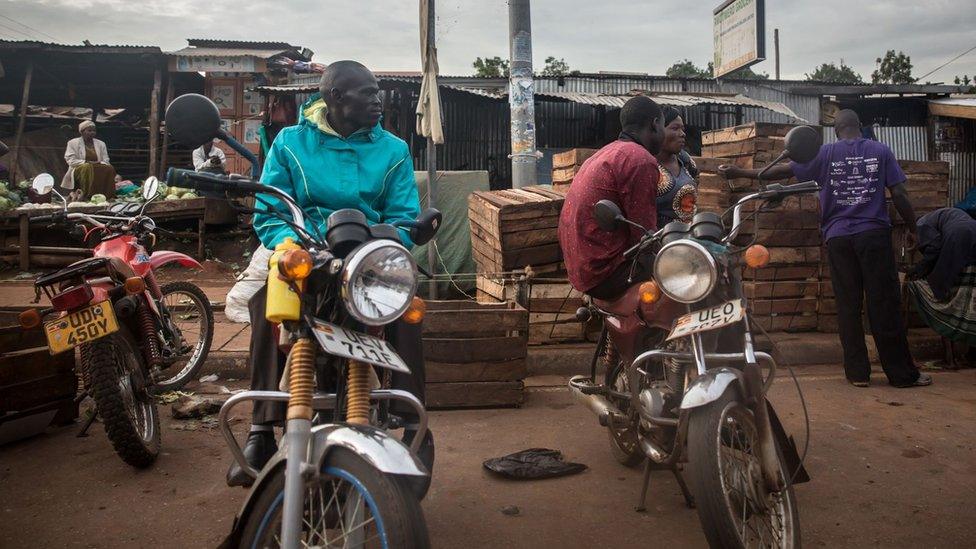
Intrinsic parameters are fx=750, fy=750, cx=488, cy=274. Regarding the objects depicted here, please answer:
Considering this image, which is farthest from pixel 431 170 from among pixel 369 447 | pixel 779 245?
pixel 369 447

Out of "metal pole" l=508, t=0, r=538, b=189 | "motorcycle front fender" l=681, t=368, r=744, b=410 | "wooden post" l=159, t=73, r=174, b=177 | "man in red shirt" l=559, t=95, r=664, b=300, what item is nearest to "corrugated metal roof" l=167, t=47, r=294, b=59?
"wooden post" l=159, t=73, r=174, b=177

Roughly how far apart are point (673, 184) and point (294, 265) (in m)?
3.01

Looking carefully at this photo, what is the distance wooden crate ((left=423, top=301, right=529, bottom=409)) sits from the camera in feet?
16.5

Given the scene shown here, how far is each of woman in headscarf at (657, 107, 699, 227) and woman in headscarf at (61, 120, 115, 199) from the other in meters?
10.6

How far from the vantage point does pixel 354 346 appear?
2.06 meters

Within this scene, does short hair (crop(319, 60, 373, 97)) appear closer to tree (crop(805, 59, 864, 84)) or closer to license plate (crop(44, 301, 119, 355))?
license plate (crop(44, 301, 119, 355))

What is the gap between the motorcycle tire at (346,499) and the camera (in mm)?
1786

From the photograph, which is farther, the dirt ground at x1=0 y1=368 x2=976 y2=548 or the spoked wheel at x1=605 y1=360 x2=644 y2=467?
the spoked wheel at x1=605 y1=360 x2=644 y2=467

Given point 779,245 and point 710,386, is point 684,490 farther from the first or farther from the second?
point 779,245

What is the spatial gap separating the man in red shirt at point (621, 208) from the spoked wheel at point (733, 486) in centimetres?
105

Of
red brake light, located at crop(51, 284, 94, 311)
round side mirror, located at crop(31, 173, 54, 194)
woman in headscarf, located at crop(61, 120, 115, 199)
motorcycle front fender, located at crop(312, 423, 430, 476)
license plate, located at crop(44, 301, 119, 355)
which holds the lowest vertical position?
motorcycle front fender, located at crop(312, 423, 430, 476)

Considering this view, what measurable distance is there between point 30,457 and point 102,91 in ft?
53.1

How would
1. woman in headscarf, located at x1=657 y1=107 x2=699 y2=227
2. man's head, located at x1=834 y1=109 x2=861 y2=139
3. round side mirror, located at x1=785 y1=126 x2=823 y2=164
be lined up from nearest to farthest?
round side mirror, located at x1=785 y1=126 x2=823 y2=164, woman in headscarf, located at x1=657 y1=107 x2=699 y2=227, man's head, located at x1=834 y1=109 x2=861 y2=139

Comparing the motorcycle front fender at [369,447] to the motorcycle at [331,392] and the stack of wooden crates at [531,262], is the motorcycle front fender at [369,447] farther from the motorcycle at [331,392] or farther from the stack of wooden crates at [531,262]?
the stack of wooden crates at [531,262]
